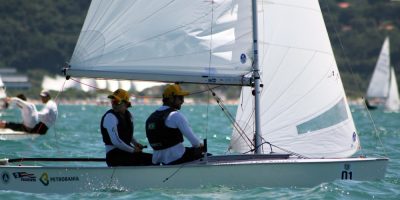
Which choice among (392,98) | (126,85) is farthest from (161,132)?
(126,85)

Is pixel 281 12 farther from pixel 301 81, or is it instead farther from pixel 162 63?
pixel 162 63

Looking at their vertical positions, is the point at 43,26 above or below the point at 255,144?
above

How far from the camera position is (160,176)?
1071cm

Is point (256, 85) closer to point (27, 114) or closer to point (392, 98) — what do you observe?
point (27, 114)

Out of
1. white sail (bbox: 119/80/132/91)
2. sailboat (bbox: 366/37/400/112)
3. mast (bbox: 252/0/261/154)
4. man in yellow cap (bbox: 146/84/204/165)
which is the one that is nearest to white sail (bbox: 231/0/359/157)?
mast (bbox: 252/0/261/154)

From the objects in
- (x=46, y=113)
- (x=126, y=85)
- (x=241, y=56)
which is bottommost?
(x=46, y=113)

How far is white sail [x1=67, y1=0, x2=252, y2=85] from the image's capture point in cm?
1127

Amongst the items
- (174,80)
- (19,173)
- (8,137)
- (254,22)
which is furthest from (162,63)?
(8,137)

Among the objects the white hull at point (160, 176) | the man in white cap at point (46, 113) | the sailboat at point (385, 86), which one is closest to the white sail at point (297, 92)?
the white hull at point (160, 176)

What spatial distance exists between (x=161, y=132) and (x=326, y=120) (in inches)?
86.7

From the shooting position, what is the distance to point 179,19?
37.6 ft

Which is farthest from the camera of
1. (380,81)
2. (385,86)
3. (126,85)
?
(126,85)

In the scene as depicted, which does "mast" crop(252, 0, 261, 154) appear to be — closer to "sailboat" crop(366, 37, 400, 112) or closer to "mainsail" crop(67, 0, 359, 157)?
"mainsail" crop(67, 0, 359, 157)

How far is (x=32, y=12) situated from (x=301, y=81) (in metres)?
74.9
